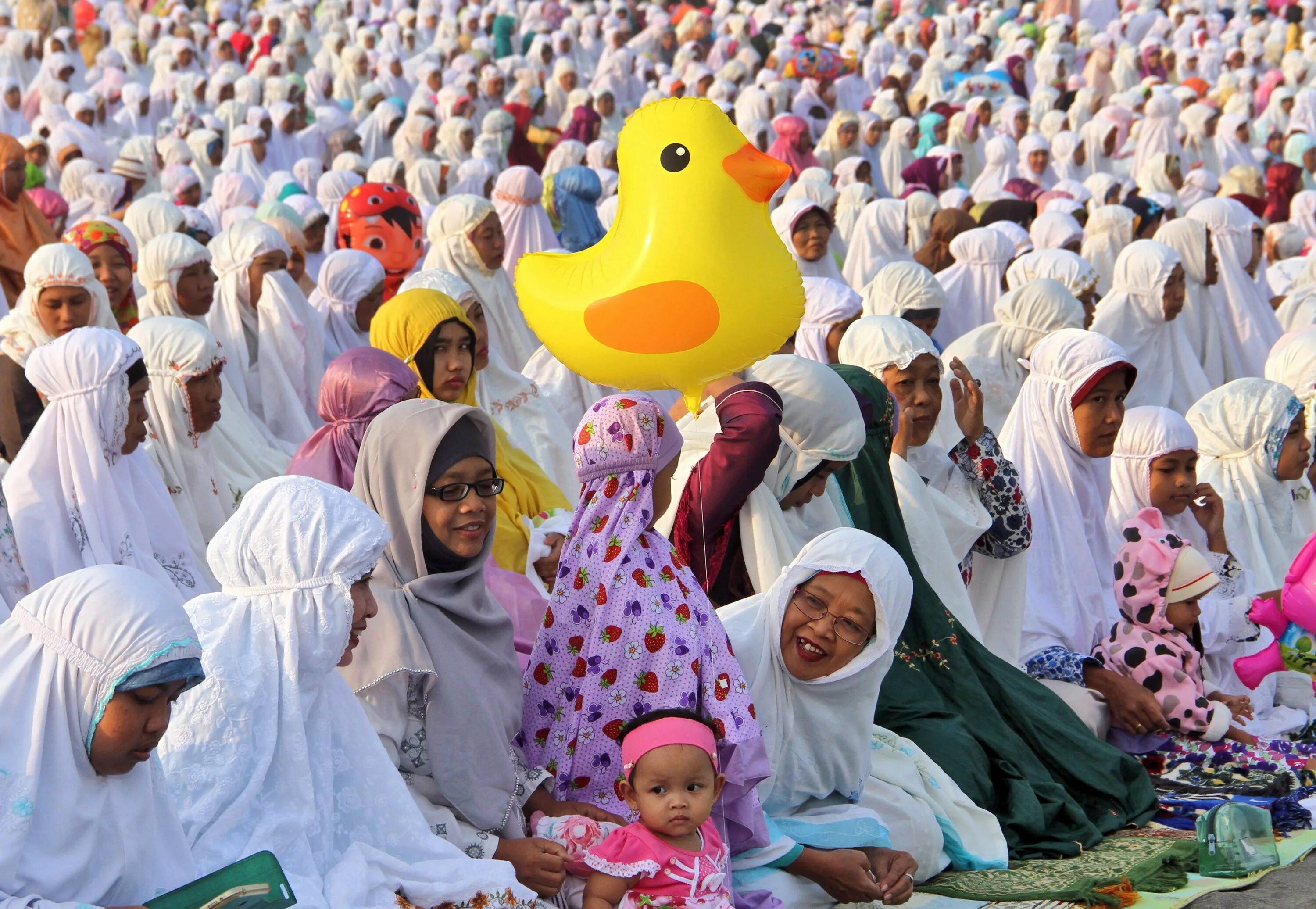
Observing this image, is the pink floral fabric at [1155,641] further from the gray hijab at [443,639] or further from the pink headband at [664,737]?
the gray hijab at [443,639]

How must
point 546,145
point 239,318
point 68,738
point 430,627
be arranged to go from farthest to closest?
point 546,145 < point 239,318 < point 430,627 < point 68,738

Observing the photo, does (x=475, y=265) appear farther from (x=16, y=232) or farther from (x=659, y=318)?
(x=659, y=318)

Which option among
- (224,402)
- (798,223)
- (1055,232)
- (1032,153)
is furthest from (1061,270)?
(1032,153)

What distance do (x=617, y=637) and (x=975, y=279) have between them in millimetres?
5445

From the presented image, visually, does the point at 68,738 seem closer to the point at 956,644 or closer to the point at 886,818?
the point at 886,818

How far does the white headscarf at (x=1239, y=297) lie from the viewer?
312 inches

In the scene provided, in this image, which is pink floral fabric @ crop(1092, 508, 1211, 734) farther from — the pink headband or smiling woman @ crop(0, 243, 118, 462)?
smiling woman @ crop(0, 243, 118, 462)

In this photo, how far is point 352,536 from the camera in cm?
248

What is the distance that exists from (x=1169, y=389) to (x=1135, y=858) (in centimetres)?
420

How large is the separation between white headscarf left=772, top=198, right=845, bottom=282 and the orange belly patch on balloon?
4010 mm

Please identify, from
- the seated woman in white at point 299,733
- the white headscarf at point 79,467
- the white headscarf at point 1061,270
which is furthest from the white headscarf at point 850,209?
the seated woman in white at point 299,733

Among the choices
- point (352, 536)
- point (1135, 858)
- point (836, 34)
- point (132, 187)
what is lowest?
point (1135, 858)

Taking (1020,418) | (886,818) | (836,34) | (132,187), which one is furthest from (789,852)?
(836,34)

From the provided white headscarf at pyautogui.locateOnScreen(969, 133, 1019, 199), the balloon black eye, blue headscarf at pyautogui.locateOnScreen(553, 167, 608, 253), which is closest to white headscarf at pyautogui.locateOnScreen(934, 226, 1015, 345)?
blue headscarf at pyautogui.locateOnScreen(553, 167, 608, 253)
